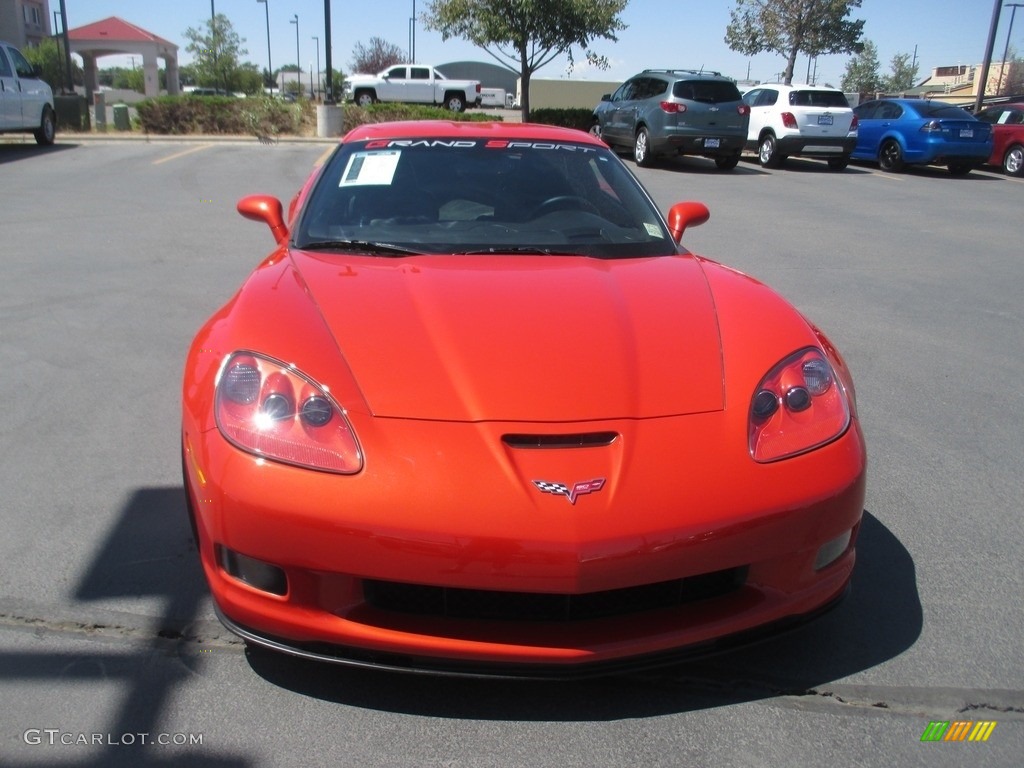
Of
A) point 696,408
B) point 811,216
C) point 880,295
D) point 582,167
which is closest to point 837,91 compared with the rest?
point 811,216

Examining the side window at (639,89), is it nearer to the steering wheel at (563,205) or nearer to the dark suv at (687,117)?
the dark suv at (687,117)

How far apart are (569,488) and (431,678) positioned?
26.2 inches

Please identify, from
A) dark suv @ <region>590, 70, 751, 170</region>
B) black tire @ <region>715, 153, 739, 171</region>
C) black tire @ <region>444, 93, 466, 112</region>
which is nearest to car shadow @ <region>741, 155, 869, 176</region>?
black tire @ <region>715, 153, 739, 171</region>

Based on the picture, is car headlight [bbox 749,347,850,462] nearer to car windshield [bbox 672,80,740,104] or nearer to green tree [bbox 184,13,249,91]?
car windshield [bbox 672,80,740,104]

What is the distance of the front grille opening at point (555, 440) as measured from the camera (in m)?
2.18

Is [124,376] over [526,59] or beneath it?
beneath

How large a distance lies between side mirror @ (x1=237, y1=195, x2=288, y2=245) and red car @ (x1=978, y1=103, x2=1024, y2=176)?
17388 millimetres

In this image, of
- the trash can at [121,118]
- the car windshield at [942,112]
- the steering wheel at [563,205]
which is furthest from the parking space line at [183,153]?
the car windshield at [942,112]

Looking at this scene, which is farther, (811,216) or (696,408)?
(811,216)

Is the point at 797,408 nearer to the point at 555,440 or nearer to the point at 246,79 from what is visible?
the point at 555,440

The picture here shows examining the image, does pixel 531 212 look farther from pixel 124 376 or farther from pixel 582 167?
pixel 124 376

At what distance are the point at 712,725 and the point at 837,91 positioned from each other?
17.4m

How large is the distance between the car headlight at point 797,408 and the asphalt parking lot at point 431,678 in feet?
1.77

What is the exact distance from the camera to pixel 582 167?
13.1 ft
